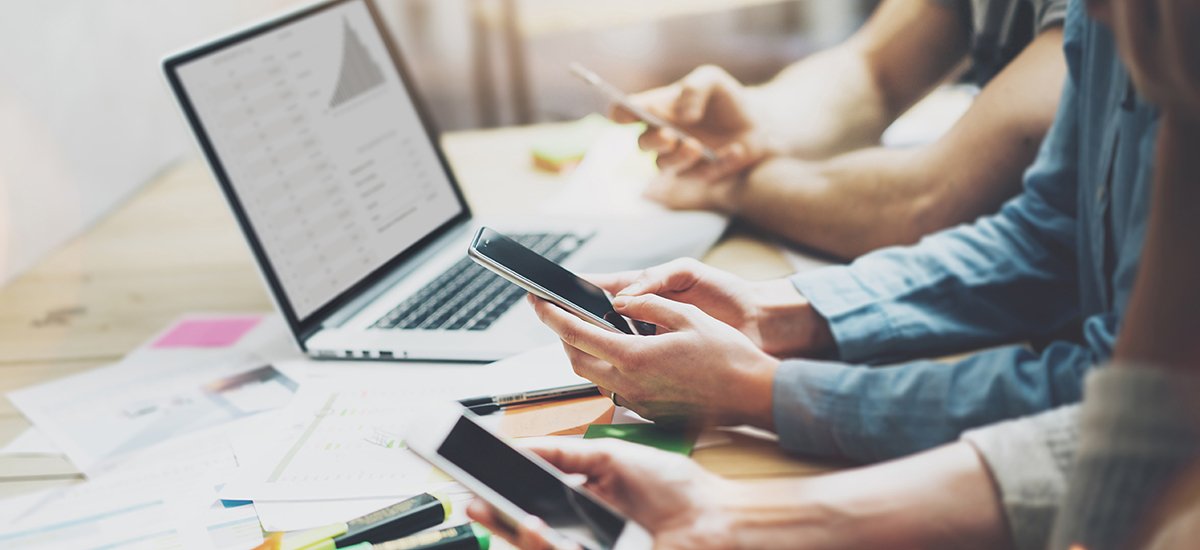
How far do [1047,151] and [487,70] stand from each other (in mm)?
1840

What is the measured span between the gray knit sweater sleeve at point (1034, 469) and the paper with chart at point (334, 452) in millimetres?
343

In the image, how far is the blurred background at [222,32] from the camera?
1222 mm

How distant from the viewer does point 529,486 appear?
0.56 m

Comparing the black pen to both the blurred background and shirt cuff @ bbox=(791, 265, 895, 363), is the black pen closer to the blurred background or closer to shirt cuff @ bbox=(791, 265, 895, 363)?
shirt cuff @ bbox=(791, 265, 895, 363)

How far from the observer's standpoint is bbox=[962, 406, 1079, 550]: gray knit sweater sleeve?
0.52 meters

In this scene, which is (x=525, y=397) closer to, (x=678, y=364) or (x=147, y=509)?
(x=678, y=364)

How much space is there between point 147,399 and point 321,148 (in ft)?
0.90

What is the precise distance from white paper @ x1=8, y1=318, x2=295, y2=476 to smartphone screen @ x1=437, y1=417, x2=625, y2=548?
30cm

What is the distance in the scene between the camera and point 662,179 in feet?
3.81

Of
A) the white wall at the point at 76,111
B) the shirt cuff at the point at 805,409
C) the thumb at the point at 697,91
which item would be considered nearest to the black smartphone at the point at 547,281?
the shirt cuff at the point at 805,409

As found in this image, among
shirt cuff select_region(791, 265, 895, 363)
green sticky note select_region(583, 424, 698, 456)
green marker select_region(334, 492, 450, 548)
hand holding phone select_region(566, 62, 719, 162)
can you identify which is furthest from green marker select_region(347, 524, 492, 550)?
hand holding phone select_region(566, 62, 719, 162)

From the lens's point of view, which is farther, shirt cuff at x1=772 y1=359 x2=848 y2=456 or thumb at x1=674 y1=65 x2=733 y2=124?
thumb at x1=674 y1=65 x2=733 y2=124

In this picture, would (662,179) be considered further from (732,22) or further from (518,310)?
(732,22)

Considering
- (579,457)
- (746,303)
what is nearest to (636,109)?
(746,303)
